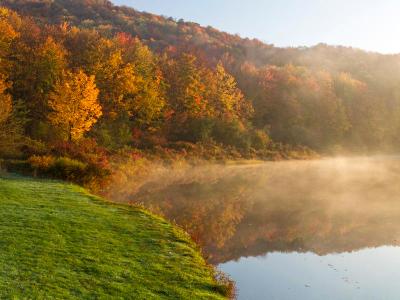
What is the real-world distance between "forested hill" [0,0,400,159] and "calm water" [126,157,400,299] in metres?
17.2

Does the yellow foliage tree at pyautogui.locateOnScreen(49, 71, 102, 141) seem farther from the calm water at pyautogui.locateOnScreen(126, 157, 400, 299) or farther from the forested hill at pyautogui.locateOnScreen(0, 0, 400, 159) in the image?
the calm water at pyautogui.locateOnScreen(126, 157, 400, 299)

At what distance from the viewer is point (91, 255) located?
51.3ft

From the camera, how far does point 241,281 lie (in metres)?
18.2

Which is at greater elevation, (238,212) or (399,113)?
(399,113)

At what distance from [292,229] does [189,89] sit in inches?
2016

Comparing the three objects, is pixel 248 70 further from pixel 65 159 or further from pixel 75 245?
pixel 75 245

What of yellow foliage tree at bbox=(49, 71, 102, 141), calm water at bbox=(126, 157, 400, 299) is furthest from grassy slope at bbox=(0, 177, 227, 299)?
yellow foliage tree at bbox=(49, 71, 102, 141)

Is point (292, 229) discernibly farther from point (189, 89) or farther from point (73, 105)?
point (189, 89)

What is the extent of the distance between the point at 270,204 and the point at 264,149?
139 feet

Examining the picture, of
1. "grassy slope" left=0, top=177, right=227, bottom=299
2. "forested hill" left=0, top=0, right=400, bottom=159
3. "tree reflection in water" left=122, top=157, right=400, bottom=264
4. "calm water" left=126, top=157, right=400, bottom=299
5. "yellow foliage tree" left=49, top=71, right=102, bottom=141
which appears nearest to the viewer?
"grassy slope" left=0, top=177, right=227, bottom=299

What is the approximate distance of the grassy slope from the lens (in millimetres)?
12781

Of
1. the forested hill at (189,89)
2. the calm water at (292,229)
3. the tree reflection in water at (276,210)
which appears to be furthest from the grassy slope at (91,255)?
the forested hill at (189,89)

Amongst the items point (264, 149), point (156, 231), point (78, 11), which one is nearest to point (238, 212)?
point (156, 231)

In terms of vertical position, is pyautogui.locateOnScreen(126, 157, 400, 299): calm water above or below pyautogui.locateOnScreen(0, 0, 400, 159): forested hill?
below
